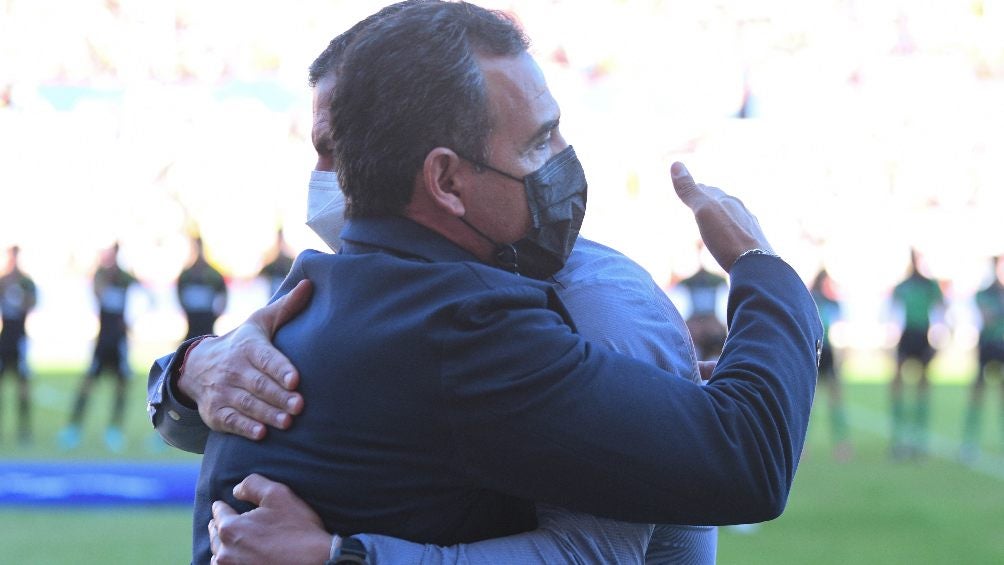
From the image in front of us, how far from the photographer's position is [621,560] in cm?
131

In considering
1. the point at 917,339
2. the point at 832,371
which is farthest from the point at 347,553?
the point at 917,339

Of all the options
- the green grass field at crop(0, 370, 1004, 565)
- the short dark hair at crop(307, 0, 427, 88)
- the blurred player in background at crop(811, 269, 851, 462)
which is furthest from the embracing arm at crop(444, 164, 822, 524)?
the blurred player in background at crop(811, 269, 851, 462)

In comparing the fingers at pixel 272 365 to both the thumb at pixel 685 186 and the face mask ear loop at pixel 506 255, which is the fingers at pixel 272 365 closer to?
the face mask ear loop at pixel 506 255

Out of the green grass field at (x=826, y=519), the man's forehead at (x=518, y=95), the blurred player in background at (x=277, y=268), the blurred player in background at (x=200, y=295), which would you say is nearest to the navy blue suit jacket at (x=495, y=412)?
the man's forehead at (x=518, y=95)

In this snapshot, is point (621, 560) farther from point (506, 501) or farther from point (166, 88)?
point (166, 88)

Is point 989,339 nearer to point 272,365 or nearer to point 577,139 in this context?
point 577,139

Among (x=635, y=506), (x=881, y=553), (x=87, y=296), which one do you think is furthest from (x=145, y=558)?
(x=87, y=296)

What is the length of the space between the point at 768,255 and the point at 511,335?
374mm

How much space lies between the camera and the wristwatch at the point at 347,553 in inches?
48.9

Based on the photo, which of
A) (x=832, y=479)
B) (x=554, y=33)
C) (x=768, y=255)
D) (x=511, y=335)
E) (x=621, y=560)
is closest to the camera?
(x=511, y=335)

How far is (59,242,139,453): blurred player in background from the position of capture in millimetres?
10117

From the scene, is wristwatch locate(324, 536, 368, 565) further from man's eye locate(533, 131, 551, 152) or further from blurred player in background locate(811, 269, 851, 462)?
blurred player in background locate(811, 269, 851, 462)

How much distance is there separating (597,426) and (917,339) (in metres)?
9.89

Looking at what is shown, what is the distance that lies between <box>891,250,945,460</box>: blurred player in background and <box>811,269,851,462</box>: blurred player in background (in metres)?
0.65
